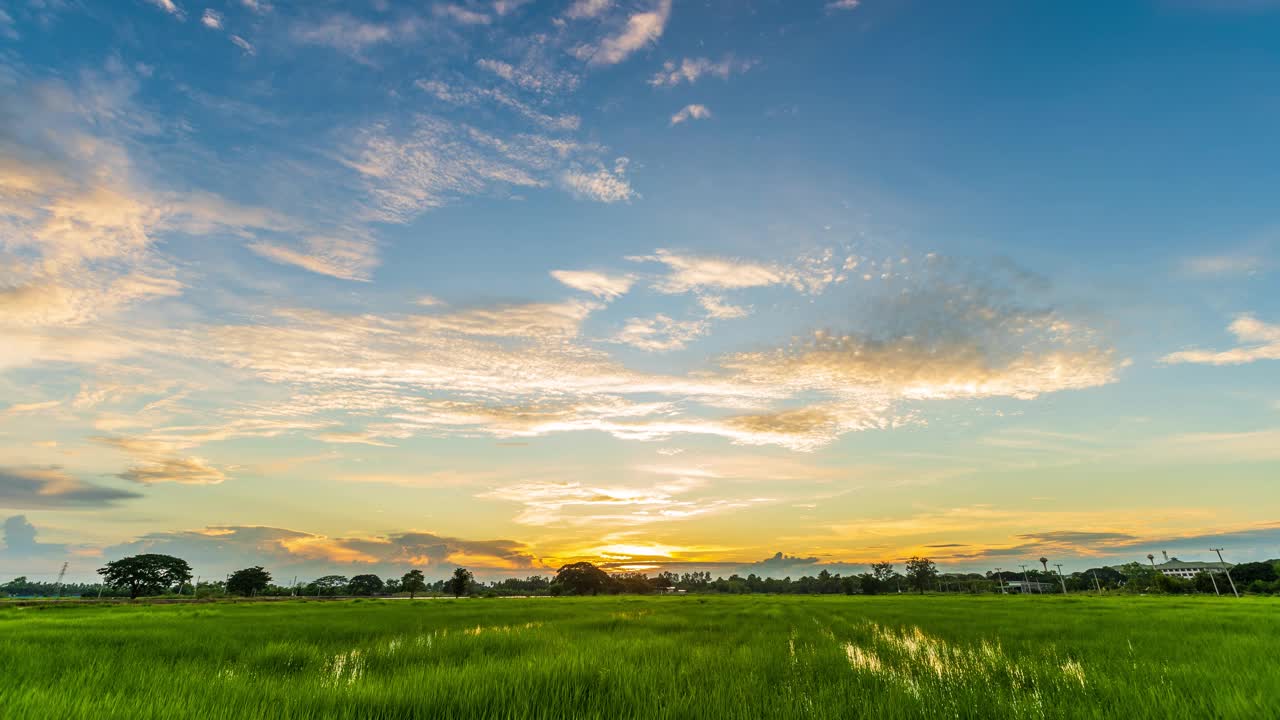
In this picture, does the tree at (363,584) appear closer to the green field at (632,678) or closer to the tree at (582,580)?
the tree at (582,580)

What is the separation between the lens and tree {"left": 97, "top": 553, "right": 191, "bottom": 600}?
275 ft

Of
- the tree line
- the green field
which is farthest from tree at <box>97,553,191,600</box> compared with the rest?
the green field

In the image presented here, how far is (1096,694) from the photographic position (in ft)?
18.5

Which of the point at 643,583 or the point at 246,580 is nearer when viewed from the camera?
the point at 246,580

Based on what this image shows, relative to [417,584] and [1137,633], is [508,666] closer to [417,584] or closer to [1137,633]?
[1137,633]

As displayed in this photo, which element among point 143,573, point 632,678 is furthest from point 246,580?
point 632,678

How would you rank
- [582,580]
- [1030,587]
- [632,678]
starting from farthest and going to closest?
[1030,587] < [582,580] < [632,678]

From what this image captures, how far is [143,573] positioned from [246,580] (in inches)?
610

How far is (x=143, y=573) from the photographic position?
85.6 metres

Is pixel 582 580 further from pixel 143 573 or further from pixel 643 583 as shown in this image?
pixel 143 573

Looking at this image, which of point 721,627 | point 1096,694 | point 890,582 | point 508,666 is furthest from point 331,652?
point 890,582

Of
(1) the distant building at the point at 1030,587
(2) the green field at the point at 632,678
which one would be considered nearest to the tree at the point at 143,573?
(2) the green field at the point at 632,678

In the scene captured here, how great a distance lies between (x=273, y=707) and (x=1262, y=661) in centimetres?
1156

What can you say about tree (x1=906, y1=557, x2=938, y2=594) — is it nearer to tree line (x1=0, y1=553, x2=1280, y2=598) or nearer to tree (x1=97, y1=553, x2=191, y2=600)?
tree line (x1=0, y1=553, x2=1280, y2=598)
